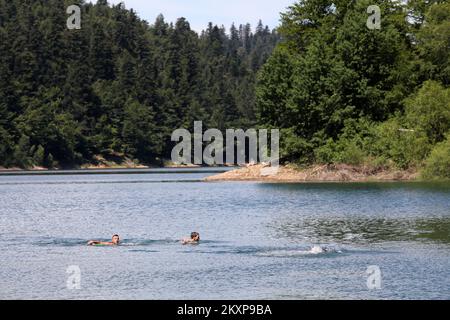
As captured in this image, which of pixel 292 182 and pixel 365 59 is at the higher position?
pixel 365 59

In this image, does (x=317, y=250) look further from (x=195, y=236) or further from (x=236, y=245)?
(x=195, y=236)

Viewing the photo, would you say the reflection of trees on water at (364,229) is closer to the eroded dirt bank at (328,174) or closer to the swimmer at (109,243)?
the swimmer at (109,243)

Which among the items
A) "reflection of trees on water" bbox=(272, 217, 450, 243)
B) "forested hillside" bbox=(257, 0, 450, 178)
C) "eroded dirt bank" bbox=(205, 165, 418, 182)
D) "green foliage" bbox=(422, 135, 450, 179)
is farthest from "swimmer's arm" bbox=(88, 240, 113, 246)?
"eroded dirt bank" bbox=(205, 165, 418, 182)

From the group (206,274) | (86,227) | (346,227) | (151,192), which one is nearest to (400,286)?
(206,274)

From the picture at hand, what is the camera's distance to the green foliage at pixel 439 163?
86.8 meters

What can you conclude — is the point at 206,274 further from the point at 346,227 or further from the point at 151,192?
the point at 151,192

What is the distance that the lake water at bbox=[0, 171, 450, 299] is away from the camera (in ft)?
116

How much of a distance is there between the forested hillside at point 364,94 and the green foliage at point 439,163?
225cm

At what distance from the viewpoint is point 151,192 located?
9562 centimetres

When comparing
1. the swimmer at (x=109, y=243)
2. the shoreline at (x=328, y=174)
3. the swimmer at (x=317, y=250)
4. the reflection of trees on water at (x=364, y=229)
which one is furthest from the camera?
the shoreline at (x=328, y=174)

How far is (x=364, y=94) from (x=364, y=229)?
46.2m

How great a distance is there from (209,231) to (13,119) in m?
126


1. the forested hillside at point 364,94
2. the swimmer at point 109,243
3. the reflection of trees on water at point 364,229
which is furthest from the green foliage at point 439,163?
the swimmer at point 109,243

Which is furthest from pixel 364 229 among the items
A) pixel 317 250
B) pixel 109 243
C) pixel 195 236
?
pixel 109 243
